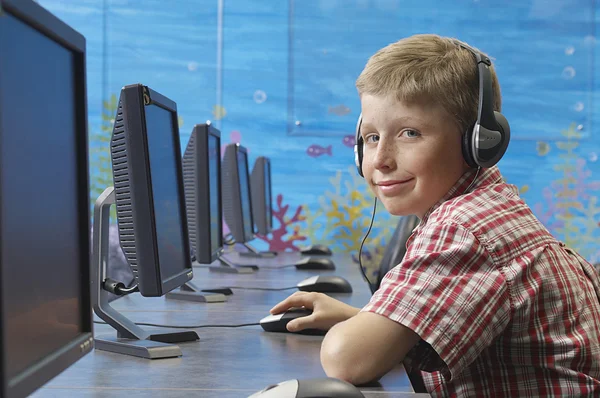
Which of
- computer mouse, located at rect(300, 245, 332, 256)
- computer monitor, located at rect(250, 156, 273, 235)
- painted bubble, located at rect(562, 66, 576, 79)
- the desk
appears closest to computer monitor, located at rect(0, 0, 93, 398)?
the desk

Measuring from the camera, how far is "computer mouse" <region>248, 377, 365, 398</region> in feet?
2.73

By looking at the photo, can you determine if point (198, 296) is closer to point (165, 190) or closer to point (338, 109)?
point (165, 190)

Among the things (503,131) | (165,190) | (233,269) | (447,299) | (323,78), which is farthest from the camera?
(323,78)

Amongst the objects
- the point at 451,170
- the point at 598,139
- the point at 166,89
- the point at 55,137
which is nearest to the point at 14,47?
the point at 55,137

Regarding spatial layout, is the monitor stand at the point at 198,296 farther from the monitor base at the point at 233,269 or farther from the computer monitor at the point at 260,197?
the computer monitor at the point at 260,197

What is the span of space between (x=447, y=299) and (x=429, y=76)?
1.21ft

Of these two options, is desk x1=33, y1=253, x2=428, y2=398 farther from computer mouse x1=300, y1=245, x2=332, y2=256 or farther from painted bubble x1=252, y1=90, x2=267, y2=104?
painted bubble x1=252, y1=90, x2=267, y2=104

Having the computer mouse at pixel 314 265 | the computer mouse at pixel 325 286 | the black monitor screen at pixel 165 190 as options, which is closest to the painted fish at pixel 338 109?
the computer mouse at pixel 314 265

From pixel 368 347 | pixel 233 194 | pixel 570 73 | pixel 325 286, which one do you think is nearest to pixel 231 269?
pixel 233 194

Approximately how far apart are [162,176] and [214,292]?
0.76 metres

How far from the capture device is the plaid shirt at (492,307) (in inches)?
39.4

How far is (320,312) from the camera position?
146 centimetres

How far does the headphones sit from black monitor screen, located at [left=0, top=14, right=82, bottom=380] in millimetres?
603

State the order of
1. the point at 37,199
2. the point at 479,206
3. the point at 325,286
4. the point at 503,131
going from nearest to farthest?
Answer: 1. the point at 37,199
2. the point at 479,206
3. the point at 503,131
4. the point at 325,286
